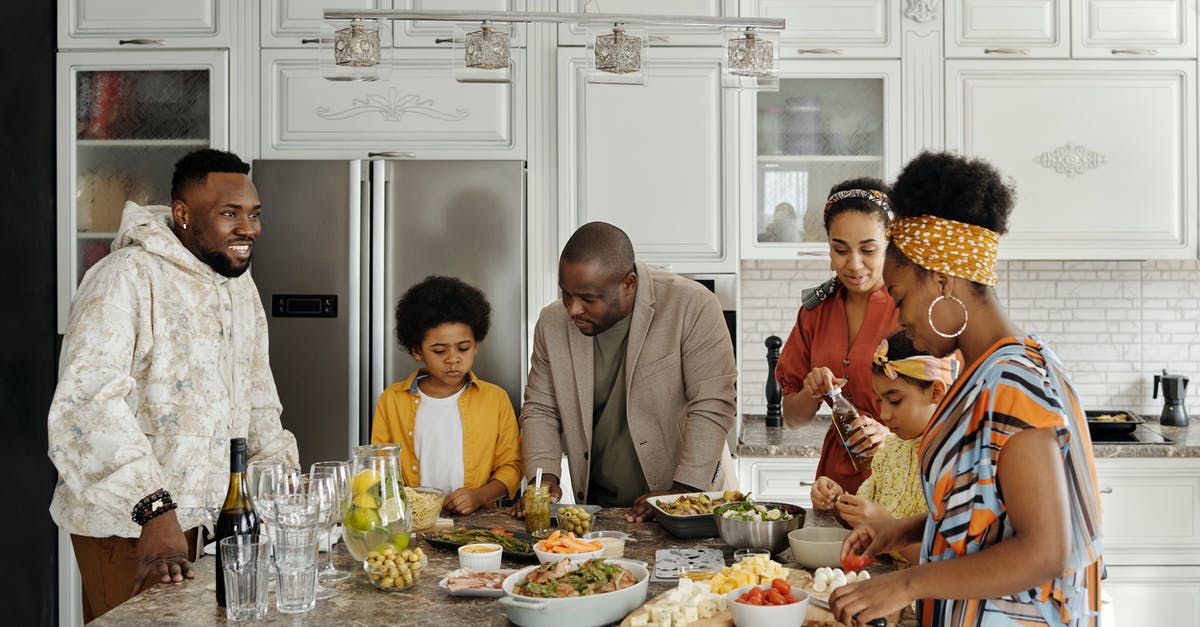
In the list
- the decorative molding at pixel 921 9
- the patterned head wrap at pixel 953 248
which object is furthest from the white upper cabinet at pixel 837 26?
the patterned head wrap at pixel 953 248

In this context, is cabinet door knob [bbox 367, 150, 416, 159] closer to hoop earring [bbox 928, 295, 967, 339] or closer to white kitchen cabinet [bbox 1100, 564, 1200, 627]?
hoop earring [bbox 928, 295, 967, 339]

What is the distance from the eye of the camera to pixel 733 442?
3701 mm

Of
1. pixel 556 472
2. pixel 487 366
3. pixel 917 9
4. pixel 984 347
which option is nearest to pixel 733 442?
pixel 487 366

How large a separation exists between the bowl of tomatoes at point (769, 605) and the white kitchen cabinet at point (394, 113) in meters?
2.49

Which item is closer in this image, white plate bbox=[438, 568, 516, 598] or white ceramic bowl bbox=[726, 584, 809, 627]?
white ceramic bowl bbox=[726, 584, 809, 627]

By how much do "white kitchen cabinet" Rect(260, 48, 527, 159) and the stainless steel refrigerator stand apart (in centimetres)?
11

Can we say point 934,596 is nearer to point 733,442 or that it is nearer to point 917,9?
A: point 733,442

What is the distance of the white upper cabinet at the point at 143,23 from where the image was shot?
3.78 meters

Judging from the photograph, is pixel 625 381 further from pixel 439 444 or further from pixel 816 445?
pixel 816 445

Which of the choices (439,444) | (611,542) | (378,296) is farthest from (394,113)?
(611,542)

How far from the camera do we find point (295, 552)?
1665mm

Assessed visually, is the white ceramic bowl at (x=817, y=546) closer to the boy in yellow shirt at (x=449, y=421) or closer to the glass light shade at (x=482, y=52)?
the boy in yellow shirt at (x=449, y=421)

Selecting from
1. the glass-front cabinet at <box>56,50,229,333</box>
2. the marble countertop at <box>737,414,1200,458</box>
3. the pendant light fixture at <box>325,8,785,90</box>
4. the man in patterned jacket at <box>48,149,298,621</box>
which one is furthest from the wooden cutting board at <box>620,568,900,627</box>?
the glass-front cabinet at <box>56,50,229,333</box>

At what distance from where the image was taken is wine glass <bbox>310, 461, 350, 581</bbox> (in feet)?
5.82
